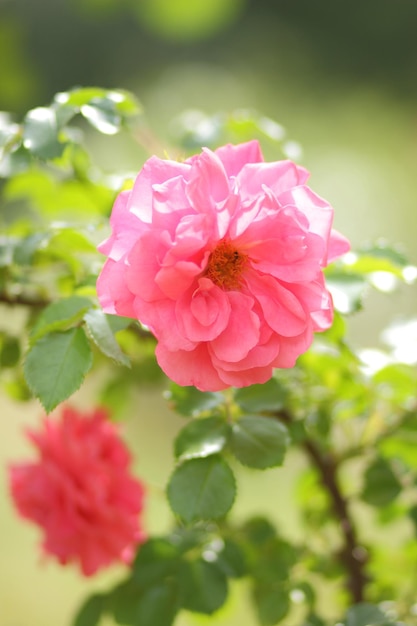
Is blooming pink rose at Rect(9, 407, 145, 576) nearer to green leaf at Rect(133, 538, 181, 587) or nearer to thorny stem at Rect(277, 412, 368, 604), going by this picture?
green leaf at Rect(133, 538, 181, 587)

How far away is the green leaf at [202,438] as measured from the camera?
15.7 inches

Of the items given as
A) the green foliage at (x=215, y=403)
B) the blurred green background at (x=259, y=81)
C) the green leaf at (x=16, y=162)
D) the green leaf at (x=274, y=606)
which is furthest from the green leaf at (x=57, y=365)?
the blurred green background at (x=259, y=81)

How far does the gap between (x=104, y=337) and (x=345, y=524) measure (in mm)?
251

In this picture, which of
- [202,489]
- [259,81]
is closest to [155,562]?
[202,489]

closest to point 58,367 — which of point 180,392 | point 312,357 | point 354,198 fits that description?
point 180,392

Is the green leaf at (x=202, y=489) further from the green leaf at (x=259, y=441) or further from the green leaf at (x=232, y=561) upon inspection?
the green leaf at (x=232, y=561)

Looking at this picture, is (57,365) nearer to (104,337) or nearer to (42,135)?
(104,337)

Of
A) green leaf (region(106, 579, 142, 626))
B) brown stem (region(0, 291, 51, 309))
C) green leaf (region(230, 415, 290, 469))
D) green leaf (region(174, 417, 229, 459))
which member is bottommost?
green leaf (region(106, 579, 142, 626))

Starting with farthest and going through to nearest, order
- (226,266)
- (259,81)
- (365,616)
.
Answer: (259,81), (365,616), (226,266)

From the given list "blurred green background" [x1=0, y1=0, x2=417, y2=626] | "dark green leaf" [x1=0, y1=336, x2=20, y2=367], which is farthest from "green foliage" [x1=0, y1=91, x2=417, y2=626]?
"blurred green background" [x1=0, y1=0, x2=417, y2=626]

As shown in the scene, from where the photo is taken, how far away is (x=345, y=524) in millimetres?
532

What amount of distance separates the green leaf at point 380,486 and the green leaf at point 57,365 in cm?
22

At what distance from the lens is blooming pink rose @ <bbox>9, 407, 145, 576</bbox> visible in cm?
53

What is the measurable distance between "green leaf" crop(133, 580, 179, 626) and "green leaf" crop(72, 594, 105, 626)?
0.06m
